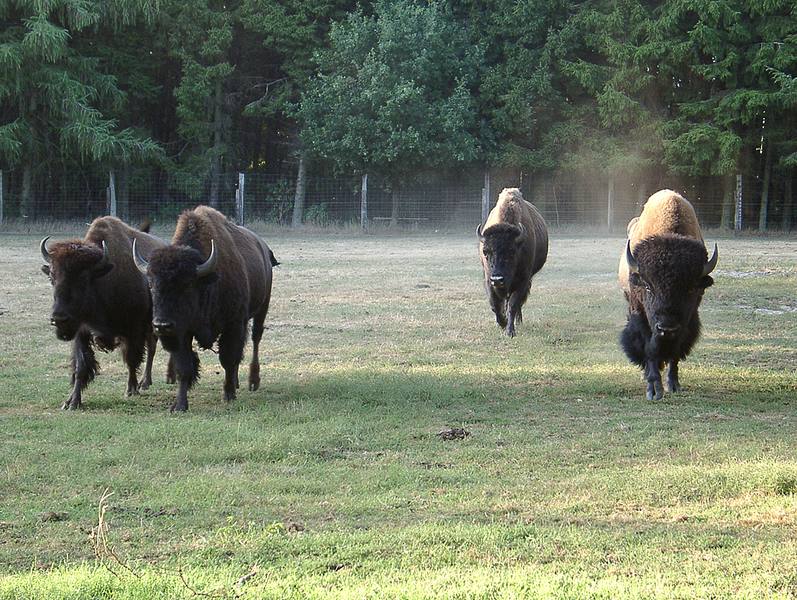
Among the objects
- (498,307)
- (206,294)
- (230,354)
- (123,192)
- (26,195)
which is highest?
(123,192)

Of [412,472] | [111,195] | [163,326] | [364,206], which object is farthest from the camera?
Answer: [364,206]

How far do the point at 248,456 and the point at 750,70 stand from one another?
3146 cm

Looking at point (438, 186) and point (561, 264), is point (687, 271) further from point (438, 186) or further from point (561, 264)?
point (438, 186)

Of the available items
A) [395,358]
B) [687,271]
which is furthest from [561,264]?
[687,271]

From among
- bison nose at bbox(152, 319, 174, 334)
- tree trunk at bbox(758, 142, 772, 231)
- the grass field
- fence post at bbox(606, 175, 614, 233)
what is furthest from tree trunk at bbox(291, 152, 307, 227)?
bison nose at bbox(152, 319, 174, 334)

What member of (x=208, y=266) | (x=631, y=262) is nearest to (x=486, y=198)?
(x=631, y=262)

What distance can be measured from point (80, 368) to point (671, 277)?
5.10 metres

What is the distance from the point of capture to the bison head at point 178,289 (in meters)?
7.85

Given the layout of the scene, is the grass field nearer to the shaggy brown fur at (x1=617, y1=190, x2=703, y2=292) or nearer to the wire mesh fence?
the shaggy brown fur at (x1=617, y1=190, x2=703, y2=292)

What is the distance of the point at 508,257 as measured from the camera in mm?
12219

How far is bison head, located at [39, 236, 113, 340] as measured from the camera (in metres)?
8.18

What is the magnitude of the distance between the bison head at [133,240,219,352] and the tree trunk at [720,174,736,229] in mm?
29598

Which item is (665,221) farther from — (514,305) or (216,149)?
(216,149)

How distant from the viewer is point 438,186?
37.1m
